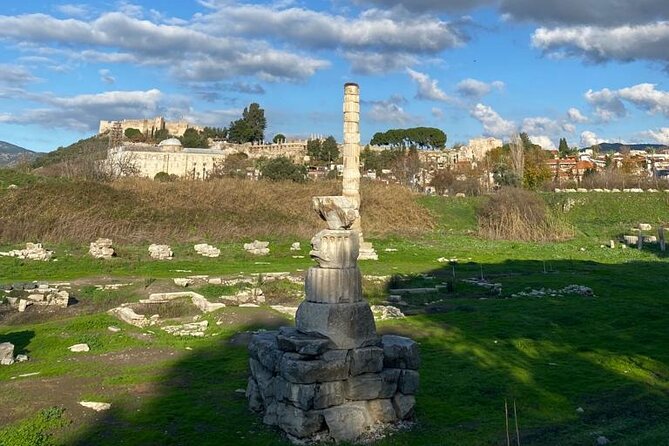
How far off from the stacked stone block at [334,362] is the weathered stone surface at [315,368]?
0.04ft

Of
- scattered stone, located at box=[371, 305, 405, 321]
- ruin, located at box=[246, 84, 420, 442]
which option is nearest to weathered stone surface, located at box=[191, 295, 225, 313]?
scattered stone, located at box=[371, 305, 405, 321]

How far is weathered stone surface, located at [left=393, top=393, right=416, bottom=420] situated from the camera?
758cm

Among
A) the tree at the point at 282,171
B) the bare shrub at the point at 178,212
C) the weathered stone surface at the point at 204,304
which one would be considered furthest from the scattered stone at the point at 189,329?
the tree at the point at 282,171

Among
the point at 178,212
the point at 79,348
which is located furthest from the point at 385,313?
the point at 178,212

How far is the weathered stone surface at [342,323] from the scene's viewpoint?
7578mm

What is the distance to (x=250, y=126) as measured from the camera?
109 metres

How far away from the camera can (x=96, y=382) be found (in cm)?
924

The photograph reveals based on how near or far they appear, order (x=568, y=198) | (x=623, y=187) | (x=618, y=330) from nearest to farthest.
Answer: (x=618, y=330), (x=568, y=198), (x=623, y=187)

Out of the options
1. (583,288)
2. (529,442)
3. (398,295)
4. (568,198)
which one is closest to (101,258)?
(398,295)

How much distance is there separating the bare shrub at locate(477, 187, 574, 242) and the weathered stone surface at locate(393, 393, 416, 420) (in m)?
29.9

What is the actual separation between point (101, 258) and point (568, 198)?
36.4 metres

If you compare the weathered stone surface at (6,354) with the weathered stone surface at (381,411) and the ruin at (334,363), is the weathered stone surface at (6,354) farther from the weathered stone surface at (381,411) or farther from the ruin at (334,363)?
the weathered stone surface at (381,411)

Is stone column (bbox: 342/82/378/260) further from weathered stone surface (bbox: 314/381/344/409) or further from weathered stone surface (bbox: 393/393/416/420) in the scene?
weathered stone surface (bbox: 314/381/344/409)

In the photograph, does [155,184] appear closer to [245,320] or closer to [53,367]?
[245,320]
